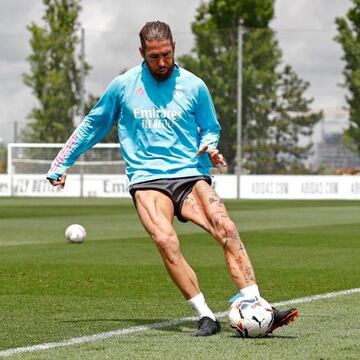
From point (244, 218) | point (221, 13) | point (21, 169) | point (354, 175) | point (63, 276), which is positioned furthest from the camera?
point (221, 13)

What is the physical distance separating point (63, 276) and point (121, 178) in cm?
4464

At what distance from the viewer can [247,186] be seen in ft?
187

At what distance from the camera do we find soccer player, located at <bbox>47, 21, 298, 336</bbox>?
8.69 m

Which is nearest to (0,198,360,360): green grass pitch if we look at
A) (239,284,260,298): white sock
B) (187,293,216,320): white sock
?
(187,293,216,320): white sock

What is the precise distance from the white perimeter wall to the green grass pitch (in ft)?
94.8

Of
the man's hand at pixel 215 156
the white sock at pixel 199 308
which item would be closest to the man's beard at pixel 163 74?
the man's hand at pixel 215 156

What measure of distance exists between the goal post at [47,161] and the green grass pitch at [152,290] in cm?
3399

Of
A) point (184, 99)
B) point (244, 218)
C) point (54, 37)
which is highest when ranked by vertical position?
point (54, 37)

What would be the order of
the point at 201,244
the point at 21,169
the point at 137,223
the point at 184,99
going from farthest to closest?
the point at 21,169, the point at 137,223, the point at 201,244, the point at 184,99

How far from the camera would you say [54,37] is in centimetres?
6869

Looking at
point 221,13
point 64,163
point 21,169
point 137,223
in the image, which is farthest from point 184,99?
point 221,13

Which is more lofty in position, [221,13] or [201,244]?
[221,13]

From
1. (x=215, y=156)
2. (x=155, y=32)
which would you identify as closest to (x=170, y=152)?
(x=215, y=156)

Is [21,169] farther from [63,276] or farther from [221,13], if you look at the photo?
[63,276]
